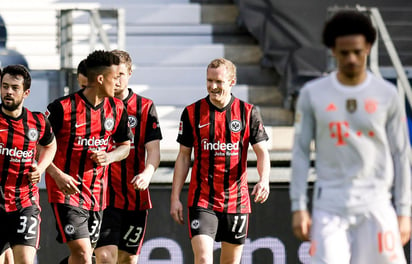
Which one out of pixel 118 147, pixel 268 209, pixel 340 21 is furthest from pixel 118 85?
pixel 340 21

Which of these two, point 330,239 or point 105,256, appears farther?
point 105,256

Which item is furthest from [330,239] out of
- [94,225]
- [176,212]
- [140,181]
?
[94,225]

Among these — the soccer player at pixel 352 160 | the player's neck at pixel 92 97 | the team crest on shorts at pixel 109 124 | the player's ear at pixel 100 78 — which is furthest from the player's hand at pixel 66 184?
the soccer player at pixel 352 160

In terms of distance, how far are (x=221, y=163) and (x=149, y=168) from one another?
56 cm

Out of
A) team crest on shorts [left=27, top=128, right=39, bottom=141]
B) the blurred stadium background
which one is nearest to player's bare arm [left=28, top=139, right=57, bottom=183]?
team crest on shorts [left=27, top=128, right=39, bottom=141]

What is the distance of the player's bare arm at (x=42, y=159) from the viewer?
7043 mm

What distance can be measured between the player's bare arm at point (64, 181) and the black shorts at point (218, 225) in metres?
0.94

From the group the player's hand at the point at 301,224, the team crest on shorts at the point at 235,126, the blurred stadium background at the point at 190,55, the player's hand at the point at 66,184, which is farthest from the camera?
the blurred stadium background at the point at 190,55

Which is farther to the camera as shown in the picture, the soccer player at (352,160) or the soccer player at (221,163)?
the soccer player at (221,163)

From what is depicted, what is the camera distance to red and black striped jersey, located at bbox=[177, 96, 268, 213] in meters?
7.54

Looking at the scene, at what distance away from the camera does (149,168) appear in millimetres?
7445

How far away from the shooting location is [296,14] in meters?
11.4

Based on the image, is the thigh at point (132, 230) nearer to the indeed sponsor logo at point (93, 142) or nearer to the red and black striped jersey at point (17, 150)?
the indeed sponsor logo at point (93, 142)

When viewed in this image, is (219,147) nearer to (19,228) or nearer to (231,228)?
(231,228)
